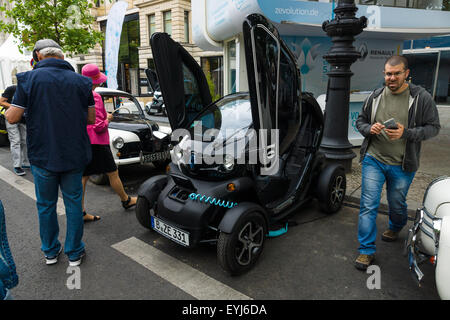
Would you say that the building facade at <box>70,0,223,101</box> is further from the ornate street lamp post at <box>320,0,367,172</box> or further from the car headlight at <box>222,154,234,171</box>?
the car headlight at <box>222,154,234,171</box>

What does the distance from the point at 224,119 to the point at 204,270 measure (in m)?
1.59

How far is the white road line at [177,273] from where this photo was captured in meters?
2.60

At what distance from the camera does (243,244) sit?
289 centimetres

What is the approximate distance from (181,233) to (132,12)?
1098 inches

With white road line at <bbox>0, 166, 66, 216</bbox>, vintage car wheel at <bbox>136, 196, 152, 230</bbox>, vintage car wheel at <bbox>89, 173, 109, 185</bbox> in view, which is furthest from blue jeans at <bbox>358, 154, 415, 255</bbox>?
vintage car wheel at <bbox>89, 173, 109, 185</bbox>

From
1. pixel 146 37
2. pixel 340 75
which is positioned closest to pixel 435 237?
pixel 340 75

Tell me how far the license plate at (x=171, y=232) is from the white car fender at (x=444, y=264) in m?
1.92

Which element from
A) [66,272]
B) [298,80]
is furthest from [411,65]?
[66,272]

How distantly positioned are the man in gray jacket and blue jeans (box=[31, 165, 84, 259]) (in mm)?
2695

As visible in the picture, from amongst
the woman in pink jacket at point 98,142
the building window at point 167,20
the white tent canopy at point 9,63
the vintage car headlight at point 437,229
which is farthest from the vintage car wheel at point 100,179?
the building window at point 167,20

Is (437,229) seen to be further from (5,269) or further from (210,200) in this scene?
(5,269)

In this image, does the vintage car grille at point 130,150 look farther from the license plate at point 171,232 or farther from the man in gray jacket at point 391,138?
the man in gray jacket at point 391,138

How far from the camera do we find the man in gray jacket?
9.19 feet

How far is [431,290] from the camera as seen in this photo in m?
2.63
